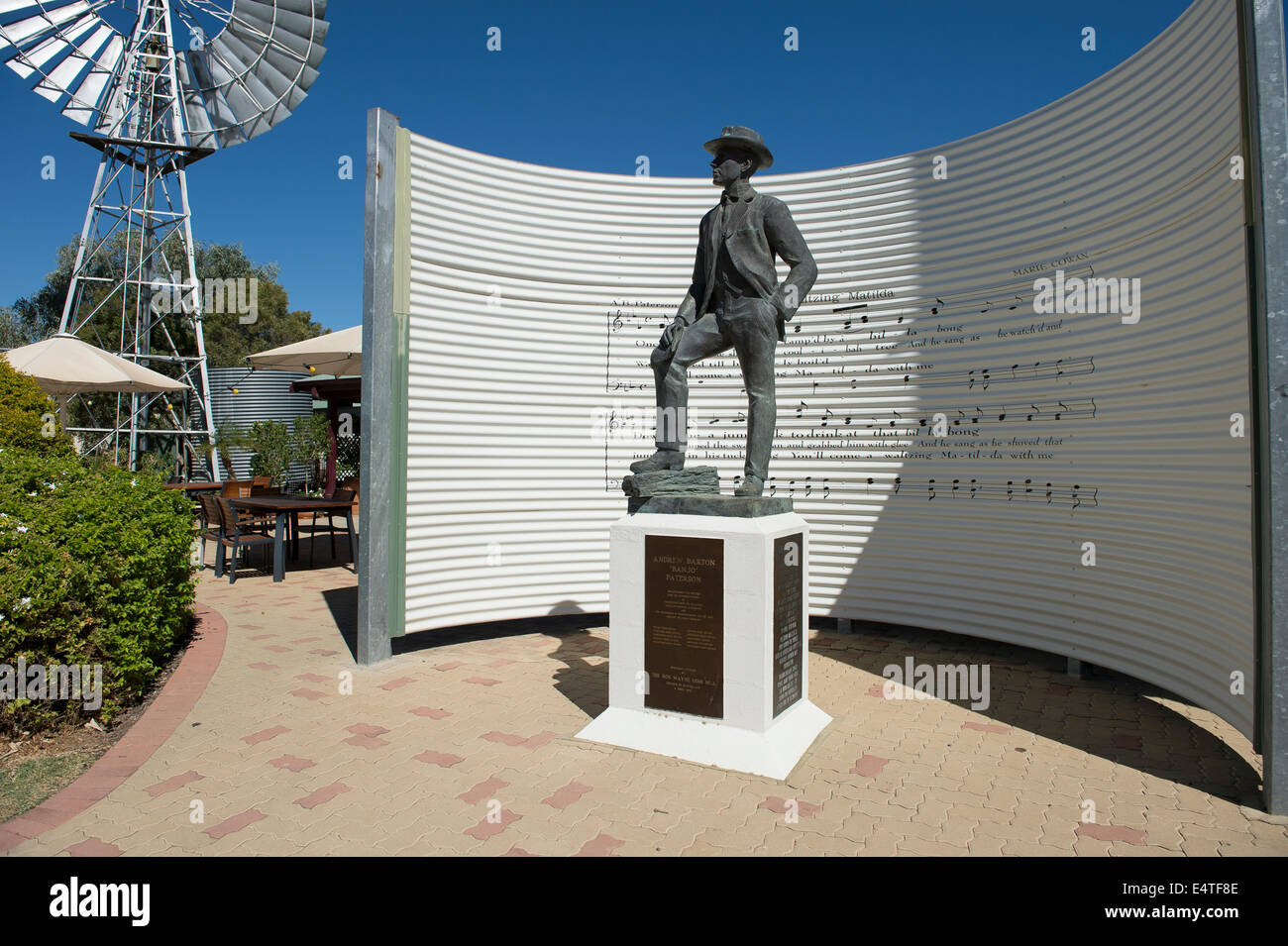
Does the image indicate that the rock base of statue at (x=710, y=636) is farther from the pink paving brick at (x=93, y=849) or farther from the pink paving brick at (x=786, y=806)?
the pink paving brick at (x=93, y=849)

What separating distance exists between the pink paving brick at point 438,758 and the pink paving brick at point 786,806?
5.41ft

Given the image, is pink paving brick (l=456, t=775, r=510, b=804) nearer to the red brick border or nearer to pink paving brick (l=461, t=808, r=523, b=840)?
pink paving brick (l=461, t=808, r=523, b=840)

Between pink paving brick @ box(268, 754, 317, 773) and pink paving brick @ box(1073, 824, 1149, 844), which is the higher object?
pink paving brick @ box(268, 754, 317, 773)

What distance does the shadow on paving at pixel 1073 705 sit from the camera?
395 centimetres

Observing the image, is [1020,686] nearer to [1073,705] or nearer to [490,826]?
[1073,705]

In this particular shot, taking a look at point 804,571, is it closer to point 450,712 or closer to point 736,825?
point 736,825

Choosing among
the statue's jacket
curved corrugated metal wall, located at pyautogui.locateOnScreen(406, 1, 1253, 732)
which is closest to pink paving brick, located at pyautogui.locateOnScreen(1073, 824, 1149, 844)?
curved corrugated metal wall, located at pyautogui.locateOnScreen(406, 1, 1253, 732)

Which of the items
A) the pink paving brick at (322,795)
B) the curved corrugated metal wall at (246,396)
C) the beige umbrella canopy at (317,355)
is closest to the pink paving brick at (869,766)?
the pink paving brick at (322,795)

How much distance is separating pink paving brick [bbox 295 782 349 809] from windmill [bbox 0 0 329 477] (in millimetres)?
13469

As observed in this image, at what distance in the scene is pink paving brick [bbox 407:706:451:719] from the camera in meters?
4.74

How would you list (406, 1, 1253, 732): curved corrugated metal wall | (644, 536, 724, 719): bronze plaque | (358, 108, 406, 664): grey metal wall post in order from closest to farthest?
(644, 536, 724, 719): bronze plaque → (406, 1, 1253, 732): curved corrugated metal wall → (358, 108, 406, 664): grey metal wall post

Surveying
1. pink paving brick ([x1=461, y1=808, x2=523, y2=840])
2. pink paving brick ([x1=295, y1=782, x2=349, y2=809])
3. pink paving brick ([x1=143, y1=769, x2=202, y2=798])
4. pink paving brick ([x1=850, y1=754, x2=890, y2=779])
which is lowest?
pink paving brick ([x1=850, y1=754, x2=890, y2=779])

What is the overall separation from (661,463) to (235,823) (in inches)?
113

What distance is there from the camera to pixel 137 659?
461 centimetres
